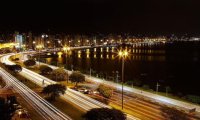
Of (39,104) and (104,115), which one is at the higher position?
(104,115)

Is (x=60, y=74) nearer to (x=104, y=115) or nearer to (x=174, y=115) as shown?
(x=174, y=115)

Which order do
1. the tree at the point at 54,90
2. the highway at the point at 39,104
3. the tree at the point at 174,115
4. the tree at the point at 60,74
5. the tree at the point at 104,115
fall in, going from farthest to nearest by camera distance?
1. the tree at the point at 60,74
2. the tree at the point at 54,90
3. the highway at the point at 39,104
4. the tree at the point at 174,115
5. the tree at the point at 104,115

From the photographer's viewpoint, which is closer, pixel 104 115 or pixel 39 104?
pixel 104 115

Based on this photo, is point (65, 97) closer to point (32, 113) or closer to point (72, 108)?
point (72, 108)

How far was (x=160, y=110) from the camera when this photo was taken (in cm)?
4322

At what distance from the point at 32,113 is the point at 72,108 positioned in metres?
5.91

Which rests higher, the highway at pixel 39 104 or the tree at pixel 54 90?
the tree at pixel 54 90

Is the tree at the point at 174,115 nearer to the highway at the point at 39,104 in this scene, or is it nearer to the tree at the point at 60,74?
the highway at the point at 39,104

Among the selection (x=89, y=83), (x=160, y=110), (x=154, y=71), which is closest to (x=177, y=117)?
(x=160, y=110)

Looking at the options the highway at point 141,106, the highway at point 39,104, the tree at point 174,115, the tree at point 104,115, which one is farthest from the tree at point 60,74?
the tree at point 104,115

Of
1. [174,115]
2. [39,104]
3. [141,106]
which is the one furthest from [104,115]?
[39,104]

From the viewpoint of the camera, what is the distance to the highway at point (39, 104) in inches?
1501

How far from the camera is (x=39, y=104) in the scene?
4456 cm

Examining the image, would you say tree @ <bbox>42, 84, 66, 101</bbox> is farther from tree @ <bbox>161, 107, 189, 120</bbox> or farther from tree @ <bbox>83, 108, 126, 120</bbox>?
tree @ <bbox>83, 108, 126, 120</bbox>
